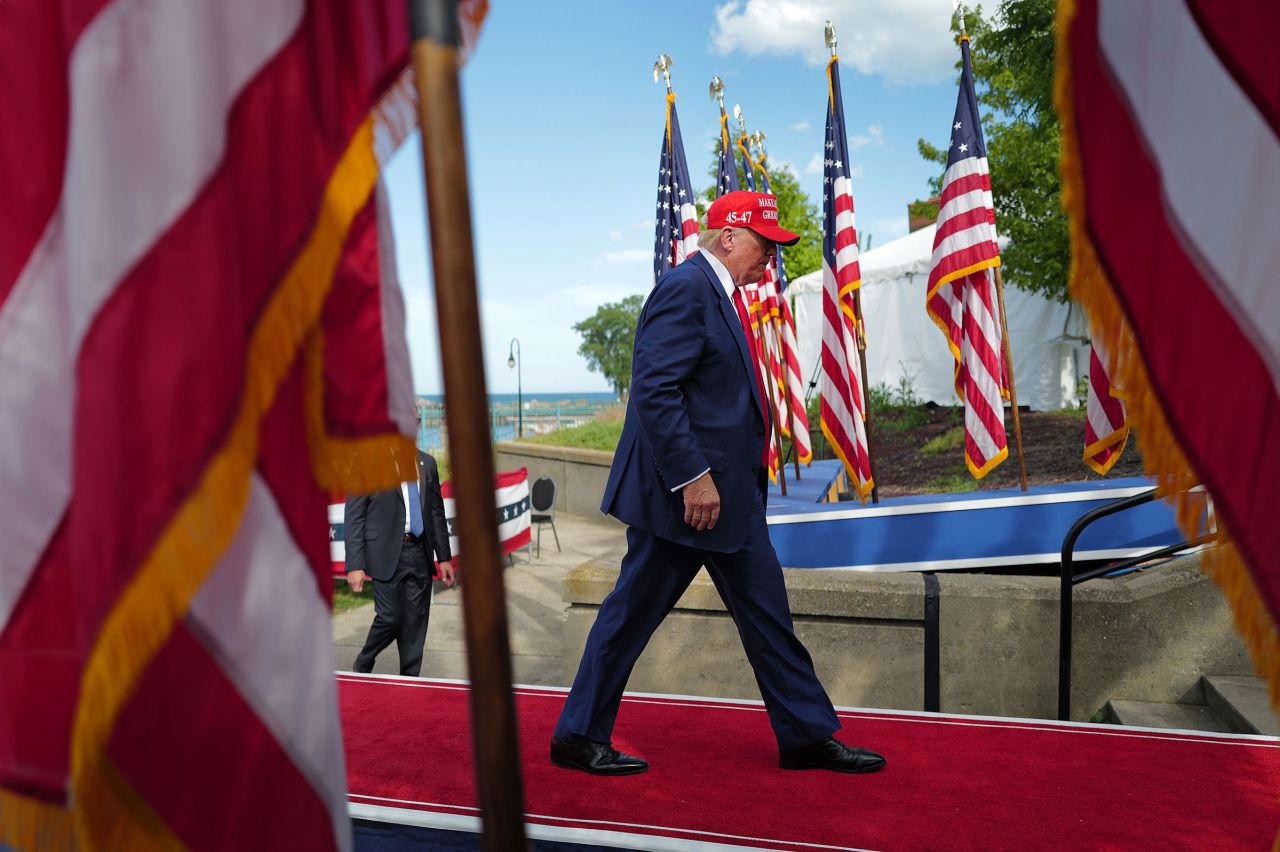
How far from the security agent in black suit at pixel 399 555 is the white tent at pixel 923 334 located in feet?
44.5

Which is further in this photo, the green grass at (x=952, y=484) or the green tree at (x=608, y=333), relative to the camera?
the green tree at (x=608, y=333)

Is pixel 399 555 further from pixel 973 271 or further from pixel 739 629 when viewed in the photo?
pixel 973 271

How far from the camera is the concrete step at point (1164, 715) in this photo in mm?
4395

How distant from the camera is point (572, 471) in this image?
17.8 metres

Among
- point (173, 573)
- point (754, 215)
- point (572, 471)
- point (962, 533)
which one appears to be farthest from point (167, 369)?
point (572, 471)

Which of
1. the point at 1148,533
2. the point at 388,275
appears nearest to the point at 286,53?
the point at 388,275

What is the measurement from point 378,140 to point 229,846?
1168 mm

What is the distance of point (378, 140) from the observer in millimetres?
1627

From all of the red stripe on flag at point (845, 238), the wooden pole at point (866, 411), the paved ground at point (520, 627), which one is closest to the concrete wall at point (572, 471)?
the paved ground at point (520, 627)

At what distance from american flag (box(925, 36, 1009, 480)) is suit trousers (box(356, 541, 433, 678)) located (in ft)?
16.9

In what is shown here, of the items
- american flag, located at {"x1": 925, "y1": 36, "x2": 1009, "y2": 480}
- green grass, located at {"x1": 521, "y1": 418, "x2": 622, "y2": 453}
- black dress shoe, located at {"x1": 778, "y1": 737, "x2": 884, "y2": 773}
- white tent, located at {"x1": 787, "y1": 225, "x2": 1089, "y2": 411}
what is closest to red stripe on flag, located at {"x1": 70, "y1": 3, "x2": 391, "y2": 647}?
black dress shoe, located at {"x1": 778, "y1": 737, "x2": 884, "y2": 773}

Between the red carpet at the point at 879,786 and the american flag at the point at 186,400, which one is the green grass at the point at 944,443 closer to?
the red carpet at the point at 879,786

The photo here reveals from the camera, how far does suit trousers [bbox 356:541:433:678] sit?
5445mm

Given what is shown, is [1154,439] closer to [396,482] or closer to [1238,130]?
[1238,130]
